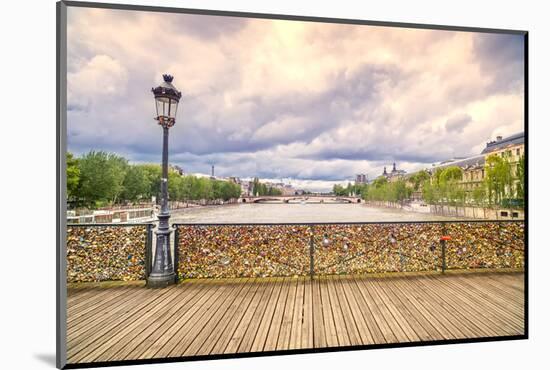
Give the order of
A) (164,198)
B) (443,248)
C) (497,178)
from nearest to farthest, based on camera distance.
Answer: (164,198)
(443,248)
(497,178)

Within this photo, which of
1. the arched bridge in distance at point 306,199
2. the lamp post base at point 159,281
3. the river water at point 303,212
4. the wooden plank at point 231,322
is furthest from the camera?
the arched bridge in distance at point 306,199

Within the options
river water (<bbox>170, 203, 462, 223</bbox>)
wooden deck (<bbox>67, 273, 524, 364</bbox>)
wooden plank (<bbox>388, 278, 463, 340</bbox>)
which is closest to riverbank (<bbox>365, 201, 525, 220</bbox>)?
river water (<bbox>170, 203, 462, 223</bbox>)

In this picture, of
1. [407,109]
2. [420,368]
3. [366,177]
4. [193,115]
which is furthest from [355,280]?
[193,115]

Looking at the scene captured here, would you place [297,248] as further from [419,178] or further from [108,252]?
[419,178]

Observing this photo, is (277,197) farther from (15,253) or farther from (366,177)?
(15,253)

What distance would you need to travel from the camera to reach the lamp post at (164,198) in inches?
94.3

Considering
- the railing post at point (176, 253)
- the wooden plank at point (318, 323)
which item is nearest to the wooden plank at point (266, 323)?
the wooden plank at point (318, 323)

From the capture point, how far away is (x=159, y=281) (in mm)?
2375

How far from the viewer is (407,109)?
10.8 feet

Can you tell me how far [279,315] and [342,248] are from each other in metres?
1.23

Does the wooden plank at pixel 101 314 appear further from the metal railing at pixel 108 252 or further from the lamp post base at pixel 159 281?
the metal railing at pixel 108 252

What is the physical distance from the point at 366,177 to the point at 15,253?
4235mm

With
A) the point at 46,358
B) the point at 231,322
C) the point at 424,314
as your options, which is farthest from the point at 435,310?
the point at 46,358

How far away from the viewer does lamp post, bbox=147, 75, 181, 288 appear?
2396mm
